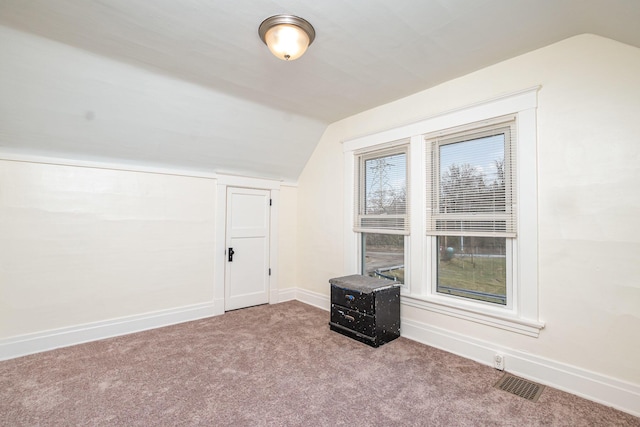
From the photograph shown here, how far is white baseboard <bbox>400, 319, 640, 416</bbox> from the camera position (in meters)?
2.07

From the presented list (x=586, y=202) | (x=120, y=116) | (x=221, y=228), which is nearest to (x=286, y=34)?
(x=120, y=116)

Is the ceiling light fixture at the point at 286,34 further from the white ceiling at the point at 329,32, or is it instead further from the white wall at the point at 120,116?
the white wall at the point at 120,116

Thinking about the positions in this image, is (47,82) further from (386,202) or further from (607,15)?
(607,15)

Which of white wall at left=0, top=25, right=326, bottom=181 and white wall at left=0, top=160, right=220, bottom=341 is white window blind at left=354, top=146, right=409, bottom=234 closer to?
white wall at left=0, top=25, right=326, bottom=181

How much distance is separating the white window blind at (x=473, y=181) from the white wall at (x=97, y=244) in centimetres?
296

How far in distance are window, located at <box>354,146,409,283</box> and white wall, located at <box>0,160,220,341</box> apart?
211 centimetres

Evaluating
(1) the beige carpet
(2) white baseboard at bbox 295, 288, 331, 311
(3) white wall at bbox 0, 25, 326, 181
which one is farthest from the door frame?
(2) white baseboard at bbox 295, 288, 331, 311

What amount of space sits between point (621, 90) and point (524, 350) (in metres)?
2.13

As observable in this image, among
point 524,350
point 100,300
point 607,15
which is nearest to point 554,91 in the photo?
point 607,15

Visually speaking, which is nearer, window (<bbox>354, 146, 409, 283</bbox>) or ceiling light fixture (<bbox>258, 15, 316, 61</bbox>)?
ceiling light fixture (<bbox>258, 15, 316, 61</bbox>)

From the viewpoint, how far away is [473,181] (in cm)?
290

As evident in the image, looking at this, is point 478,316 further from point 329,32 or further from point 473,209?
point 329,32

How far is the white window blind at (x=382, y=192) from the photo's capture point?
351 centimetres

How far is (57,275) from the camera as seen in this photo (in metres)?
3.12
